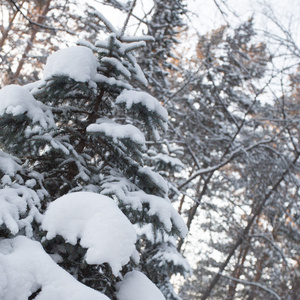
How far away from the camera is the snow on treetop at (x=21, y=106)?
7.16 ft

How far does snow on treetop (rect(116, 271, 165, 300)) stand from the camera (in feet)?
6.88

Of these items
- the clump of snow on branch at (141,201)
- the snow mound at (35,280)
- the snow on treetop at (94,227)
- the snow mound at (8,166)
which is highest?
the clump of snow on branch at (141,201)

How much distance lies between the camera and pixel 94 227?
68.3 inches

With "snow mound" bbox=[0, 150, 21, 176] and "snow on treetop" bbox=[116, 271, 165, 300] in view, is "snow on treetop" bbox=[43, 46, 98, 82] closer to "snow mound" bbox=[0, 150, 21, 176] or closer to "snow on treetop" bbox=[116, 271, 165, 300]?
"snow mound" bbox=[0, 150, 21, 176]

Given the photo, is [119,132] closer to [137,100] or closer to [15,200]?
[137,100]

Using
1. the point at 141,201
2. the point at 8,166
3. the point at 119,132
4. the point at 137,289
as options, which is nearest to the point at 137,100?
the point at 119,132

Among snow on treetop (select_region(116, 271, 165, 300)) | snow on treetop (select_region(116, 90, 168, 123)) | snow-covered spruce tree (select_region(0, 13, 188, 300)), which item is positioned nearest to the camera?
snow-covered spruce tree (select_region(0, 13, 188, 300))


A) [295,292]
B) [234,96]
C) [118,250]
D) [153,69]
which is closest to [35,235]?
[118,250]

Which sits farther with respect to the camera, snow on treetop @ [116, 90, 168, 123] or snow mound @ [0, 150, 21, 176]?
snow on treetop @ [116, 90, 168, 123]

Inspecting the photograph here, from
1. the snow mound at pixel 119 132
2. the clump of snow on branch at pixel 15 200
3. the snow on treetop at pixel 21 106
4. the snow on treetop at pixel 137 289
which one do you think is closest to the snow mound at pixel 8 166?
the clump of snow on branch at pixel 15 200

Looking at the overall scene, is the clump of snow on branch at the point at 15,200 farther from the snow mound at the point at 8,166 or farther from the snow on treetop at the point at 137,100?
the snow on treetop at the point at 137,100

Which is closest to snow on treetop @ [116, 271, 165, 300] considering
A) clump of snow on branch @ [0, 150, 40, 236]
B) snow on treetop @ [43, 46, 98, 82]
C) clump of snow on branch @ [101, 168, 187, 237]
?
clump of snow on branch @ [101, 168, 187, 237]

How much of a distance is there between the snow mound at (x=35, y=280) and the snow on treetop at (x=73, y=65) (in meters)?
1.52

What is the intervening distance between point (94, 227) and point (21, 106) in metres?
1.19
